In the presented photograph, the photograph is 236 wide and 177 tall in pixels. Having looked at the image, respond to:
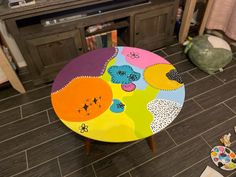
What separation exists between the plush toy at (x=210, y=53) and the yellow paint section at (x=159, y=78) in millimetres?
695

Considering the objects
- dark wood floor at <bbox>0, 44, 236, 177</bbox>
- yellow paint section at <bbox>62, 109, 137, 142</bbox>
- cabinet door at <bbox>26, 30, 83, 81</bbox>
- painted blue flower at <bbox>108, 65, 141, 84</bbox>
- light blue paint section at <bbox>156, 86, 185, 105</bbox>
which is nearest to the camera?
yellow paint section at <bbox>62, 109, 137, 142</bbox>

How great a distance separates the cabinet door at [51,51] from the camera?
148 centimetres

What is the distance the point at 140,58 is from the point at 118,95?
35 centimetres

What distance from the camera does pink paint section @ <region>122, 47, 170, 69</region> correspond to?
1248 millimetres

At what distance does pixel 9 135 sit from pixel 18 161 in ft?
0.79

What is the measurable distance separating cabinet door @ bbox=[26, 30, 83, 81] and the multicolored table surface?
0.36 m

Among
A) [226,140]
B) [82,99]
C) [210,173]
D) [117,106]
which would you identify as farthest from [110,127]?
[226,140]

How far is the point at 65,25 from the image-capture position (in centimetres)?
146

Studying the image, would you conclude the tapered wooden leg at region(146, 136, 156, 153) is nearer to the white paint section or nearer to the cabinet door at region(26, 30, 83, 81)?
the white paint section

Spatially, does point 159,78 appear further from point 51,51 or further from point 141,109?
point 51,51

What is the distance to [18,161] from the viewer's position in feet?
4.30

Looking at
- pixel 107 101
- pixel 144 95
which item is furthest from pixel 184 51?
pixel 107 101

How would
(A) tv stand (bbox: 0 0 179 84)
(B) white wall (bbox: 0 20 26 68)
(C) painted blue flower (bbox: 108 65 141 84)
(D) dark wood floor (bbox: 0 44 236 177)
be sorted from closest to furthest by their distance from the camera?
1. (C) painted blue flower (bbox: 108 65 141 84)
2. (D) dark wood floor (bbox: 0 44 236 177)
3. (A) tv stand (bbox: 0 0 179 84)
4. (B) white wall (bbox: 0 20 26 68)

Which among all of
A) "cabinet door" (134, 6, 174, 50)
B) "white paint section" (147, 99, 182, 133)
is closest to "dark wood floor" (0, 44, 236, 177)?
"white paint section" (147, 99, 182, 133)
